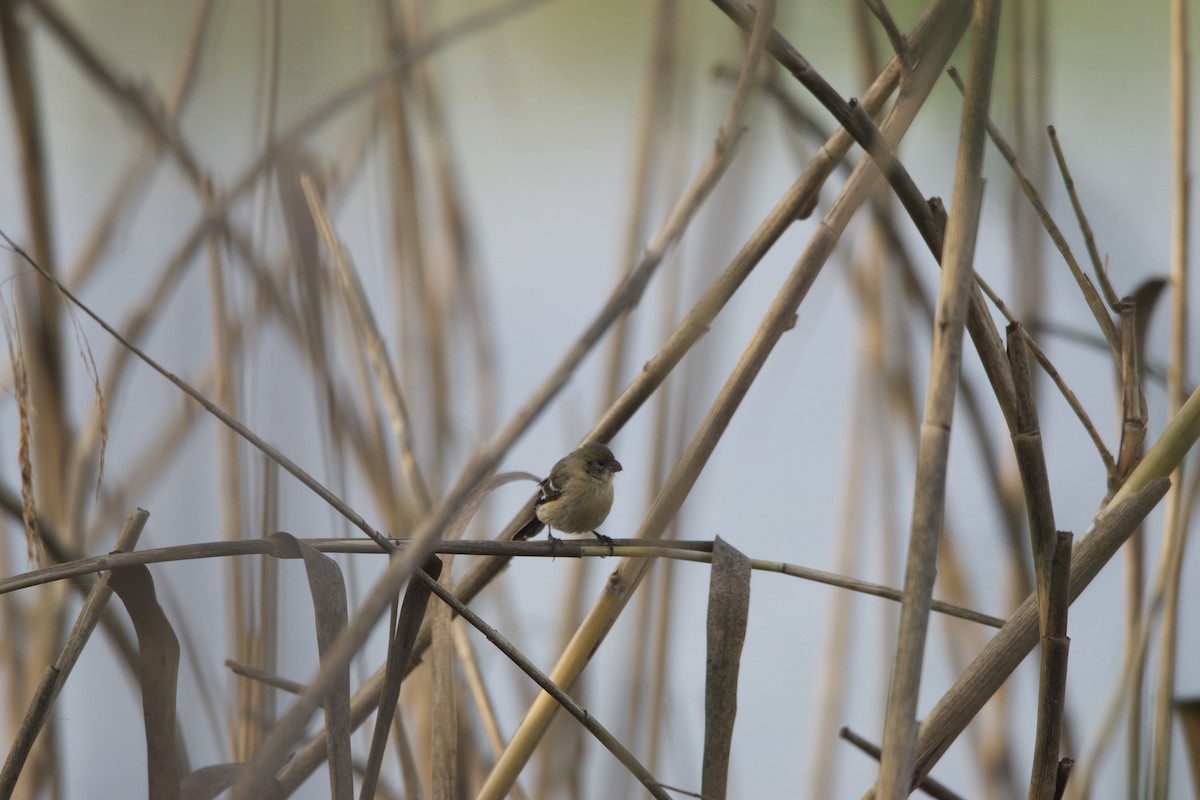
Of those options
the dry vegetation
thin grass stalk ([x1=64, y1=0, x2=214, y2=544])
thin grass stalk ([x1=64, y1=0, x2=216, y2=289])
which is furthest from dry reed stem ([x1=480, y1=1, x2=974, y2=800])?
thin grass stalk ([x1=64, y1=0, x2=216, y2=289])

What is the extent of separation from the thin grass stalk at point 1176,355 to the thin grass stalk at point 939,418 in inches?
19.9

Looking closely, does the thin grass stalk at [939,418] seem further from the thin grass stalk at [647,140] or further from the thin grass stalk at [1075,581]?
the thin grass stalk at [647,140]

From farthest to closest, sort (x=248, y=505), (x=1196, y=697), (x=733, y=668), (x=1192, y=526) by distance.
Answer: (x=1192, y=526) → (x=1196, y=697) → (x=248, y=505) → (x=733, y=668)

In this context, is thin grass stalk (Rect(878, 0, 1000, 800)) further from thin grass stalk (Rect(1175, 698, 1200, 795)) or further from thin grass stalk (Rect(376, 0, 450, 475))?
thin grass stalk (Rect(376, 0, 450, 475))

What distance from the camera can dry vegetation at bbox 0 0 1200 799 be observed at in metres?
0.94

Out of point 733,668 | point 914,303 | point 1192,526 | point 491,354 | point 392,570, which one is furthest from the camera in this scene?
point 491,354

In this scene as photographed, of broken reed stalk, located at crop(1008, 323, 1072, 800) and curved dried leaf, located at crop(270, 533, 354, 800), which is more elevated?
broken reed stalk, located at crop(1008, 323, 1072, 800)

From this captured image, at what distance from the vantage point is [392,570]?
783 mm

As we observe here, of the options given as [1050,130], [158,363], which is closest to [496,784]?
[158,363]

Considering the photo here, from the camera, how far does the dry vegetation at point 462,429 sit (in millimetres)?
940

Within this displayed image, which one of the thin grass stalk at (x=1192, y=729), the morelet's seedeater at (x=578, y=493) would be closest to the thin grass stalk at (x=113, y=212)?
the morelet's seedeater at (x=578, y=493)

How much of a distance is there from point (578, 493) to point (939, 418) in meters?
1.22

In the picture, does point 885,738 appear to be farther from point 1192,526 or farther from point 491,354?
point 491,354

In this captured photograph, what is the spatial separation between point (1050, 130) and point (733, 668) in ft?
2.12
